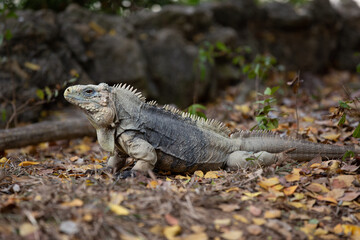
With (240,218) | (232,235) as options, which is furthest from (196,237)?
(240,218)

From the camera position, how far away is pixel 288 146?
5160 millimetres

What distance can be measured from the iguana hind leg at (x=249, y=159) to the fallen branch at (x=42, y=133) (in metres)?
3.87

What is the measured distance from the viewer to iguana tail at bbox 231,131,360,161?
16.6 ft

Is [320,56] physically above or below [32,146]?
above

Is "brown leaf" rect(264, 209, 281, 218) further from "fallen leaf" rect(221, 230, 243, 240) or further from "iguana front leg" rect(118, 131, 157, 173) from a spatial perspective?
"iguana front leg" rect(118, 131, 157, 173)

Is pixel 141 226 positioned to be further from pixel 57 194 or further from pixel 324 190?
pixel 324 190

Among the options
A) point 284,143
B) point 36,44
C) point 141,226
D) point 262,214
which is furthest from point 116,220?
point 36,44

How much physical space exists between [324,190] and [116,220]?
A: 2.50m

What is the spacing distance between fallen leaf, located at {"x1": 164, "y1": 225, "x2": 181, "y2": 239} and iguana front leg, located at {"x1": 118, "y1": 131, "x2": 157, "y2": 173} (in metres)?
1.46

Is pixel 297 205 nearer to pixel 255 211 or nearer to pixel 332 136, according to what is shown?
pixel 255 211

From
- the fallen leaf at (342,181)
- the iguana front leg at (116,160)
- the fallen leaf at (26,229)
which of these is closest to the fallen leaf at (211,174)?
the iguana front leg at (116,160)

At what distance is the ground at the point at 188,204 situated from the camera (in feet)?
10.1

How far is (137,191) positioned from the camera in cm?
379

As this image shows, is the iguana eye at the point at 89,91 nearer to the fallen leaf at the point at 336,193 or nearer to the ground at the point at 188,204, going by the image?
the ground at the point at 188,204
